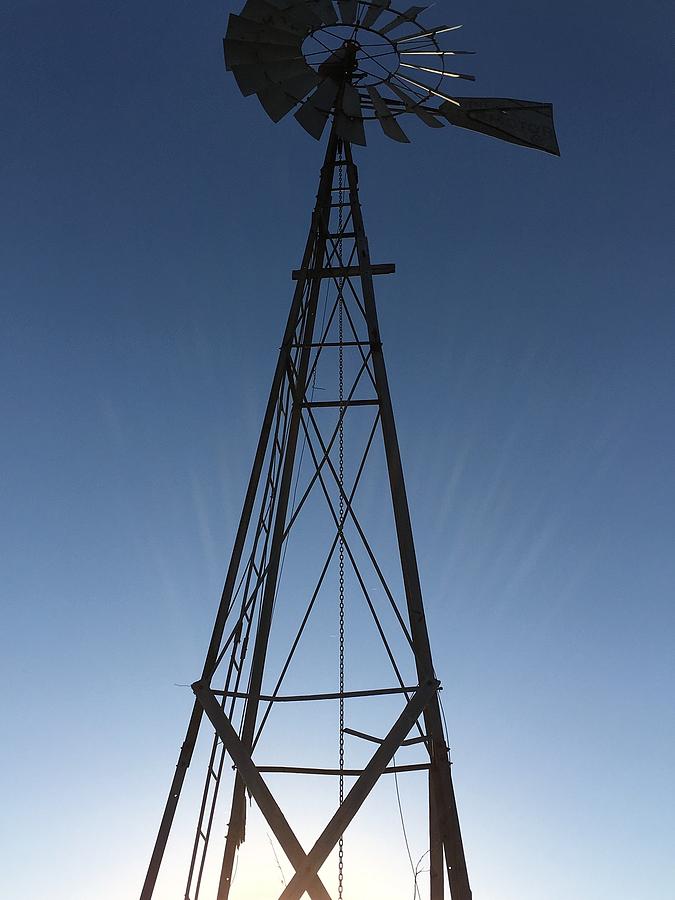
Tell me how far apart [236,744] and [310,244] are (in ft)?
18.9

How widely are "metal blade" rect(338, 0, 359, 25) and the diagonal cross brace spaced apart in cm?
773

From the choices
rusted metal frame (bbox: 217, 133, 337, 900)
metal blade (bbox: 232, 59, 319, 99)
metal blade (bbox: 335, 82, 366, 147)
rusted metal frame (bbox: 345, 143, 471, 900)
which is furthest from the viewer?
metal blade (bbox: 335, 82, 366, 147)

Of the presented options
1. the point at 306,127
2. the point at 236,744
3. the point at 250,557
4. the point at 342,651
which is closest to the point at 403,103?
the point at 306,127

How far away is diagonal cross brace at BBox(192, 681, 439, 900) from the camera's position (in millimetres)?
6715

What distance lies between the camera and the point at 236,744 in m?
7.51

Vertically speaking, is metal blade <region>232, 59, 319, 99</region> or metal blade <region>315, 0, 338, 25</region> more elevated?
metal blade <region>315, 0, 338, 25</region>

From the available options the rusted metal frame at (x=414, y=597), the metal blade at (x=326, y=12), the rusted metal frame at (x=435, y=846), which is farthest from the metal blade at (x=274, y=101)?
the rusted metal frame at (x=435, y=846)

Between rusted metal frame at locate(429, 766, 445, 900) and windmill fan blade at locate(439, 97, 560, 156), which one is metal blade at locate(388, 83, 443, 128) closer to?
windmill fan blade at locate(439, 97, 560, 156)

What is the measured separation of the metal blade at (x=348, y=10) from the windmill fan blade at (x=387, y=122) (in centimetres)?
96

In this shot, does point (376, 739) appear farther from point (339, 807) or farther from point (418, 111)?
point (418, 111)

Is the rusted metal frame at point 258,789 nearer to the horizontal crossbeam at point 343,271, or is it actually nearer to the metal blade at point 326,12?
the horizontal crossbeam at point 343,271

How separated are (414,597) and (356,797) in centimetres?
198

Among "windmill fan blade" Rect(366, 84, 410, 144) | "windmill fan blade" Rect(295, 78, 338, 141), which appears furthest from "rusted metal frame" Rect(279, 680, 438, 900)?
"windmill fan blade" Rect(295, 78, 338, 141)

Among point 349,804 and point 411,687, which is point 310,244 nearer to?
point 411,687
